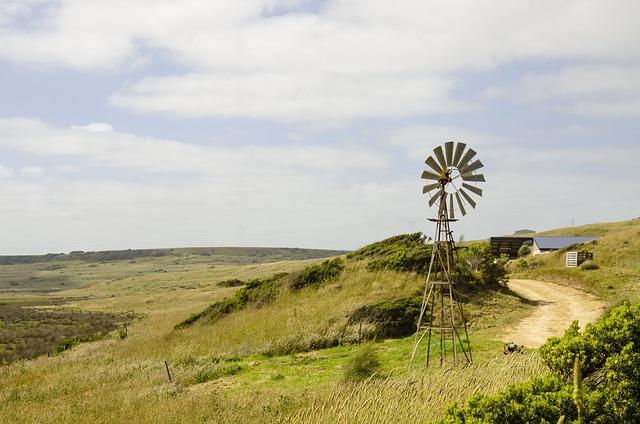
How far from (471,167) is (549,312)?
12.5 m

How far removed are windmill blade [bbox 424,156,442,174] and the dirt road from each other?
7.27 meters

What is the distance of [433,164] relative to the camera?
1455 cm

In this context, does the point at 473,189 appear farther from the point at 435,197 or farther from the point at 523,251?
the point at 523,251

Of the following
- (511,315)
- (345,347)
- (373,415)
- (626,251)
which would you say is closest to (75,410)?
(373,415)

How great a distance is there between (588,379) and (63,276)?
19436 centimetres

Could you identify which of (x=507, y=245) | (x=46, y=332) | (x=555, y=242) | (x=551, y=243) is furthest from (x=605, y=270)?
(x=46, y=332)

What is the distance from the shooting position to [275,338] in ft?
68.5

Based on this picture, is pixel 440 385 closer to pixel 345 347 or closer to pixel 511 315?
pixel 345 347

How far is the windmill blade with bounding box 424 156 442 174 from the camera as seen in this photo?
1448cm

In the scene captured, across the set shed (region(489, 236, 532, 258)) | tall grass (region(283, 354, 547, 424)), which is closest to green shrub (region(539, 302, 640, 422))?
tall grass (region(283, 354, 547, 424))

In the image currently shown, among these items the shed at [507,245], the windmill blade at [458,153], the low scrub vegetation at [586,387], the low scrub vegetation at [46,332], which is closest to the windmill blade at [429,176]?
the windmill blade at [458,153]

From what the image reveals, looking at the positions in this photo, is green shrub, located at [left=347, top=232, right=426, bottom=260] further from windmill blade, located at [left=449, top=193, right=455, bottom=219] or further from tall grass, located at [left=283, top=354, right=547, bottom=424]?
tall grass, located at [left=283, top=354, right=547, bottom=424]

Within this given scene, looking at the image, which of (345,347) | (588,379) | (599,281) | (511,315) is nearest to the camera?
(588,379)

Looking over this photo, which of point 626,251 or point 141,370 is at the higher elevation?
point 626,251
